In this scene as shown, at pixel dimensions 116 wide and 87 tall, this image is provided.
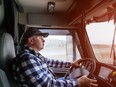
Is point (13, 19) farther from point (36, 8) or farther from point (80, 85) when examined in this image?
point (80, 85)

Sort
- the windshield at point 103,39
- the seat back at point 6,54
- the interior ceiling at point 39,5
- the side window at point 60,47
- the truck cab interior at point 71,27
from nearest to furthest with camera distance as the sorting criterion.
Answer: the seat back at point 6,54, the truck cab interior at point 71,27, the windshield at point 103,39, the interior ceiling at point 39,5, the side window at point 60,47

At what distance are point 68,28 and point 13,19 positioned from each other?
847 mm

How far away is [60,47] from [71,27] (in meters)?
0.35

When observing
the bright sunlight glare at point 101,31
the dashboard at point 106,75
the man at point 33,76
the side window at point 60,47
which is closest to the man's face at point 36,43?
the man at point 33,76

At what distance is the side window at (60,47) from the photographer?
3316 millimetres

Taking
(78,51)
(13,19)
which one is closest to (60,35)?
(78,51)

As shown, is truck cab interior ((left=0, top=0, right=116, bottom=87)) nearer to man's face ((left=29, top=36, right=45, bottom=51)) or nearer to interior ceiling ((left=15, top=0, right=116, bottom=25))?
interior ceiling ((left=15, top=0, right=116, bottom=25))

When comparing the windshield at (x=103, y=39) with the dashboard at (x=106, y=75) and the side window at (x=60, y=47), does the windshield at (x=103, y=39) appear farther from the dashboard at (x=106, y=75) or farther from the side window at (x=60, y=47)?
the side window at (x=60, y=47)

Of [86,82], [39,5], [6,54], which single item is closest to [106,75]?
[86,82]

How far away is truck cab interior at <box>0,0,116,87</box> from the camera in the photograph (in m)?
2.48

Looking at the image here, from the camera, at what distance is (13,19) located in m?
2.87

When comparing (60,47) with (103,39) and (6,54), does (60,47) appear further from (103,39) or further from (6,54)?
(6,54)

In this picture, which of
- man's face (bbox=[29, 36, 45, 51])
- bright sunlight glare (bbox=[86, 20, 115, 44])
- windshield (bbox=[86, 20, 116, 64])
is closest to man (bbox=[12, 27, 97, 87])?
man's face (bbox=[29, 36, 45, 51])

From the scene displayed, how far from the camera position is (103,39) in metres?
2.87
